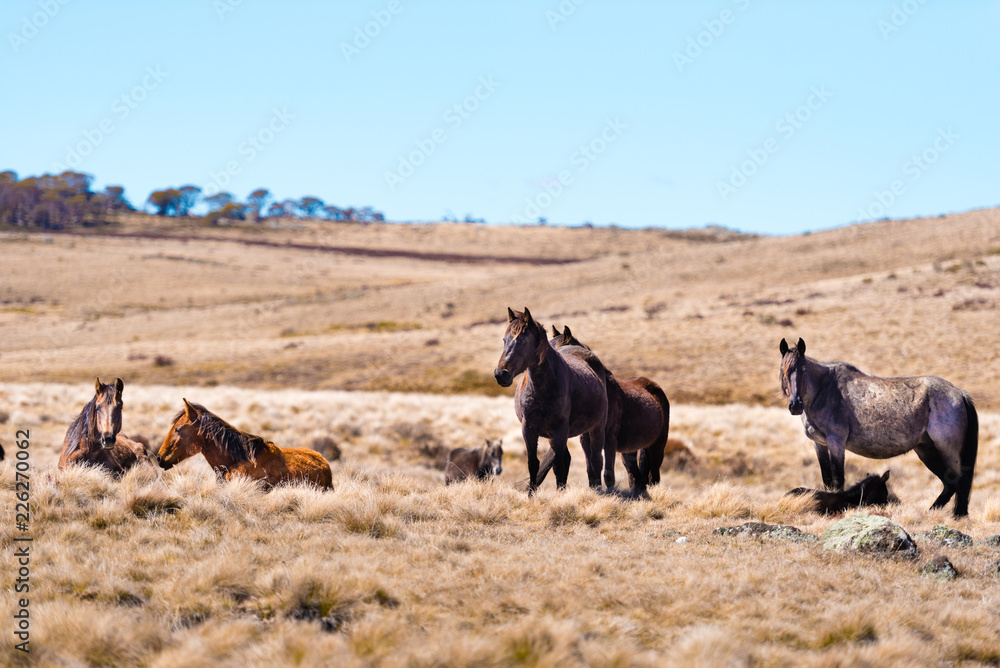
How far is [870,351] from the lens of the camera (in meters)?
37.8

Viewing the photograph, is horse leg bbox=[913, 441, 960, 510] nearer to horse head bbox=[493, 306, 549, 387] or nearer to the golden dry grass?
the golden dry grass

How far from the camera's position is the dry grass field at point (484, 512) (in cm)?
492

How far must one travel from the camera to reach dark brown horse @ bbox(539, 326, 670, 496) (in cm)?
1006

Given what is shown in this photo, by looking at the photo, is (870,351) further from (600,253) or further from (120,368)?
(600,253)

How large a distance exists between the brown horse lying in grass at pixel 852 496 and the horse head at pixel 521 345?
4.06 meters

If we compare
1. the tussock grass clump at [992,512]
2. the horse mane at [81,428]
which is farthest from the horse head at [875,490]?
the horse mane at [81,428]

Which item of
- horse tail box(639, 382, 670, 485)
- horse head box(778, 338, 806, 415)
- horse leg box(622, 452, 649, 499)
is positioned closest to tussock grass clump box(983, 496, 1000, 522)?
horse head box(778, 338, 806, 415)

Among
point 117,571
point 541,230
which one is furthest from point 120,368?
point 541,230

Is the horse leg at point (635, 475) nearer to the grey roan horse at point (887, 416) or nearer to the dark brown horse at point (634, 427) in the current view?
the dark brown horse at point (634, 427)

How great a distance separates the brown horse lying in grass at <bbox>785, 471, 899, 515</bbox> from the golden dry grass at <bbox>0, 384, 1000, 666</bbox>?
30cm

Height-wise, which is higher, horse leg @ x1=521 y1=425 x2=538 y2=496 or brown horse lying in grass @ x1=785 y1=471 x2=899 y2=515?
horse leg @ x1=521 y1=425 x2=538 y2=496

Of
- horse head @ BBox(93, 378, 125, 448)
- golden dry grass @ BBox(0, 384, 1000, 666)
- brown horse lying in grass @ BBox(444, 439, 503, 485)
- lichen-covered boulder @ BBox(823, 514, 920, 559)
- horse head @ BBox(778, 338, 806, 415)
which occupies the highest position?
horse head @ BBox(778, 338, 806, 415)

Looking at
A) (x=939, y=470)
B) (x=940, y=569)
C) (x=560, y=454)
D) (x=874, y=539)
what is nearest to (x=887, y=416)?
(x=939, y=470)

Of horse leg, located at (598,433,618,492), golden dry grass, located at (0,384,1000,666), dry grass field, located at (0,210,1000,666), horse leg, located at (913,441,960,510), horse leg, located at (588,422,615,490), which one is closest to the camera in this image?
golden dry grass, located at (0,384,1000,666)
